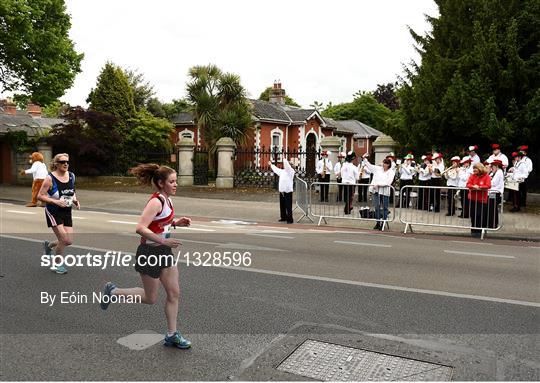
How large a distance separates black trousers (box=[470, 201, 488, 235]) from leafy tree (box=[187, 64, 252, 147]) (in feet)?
62.3

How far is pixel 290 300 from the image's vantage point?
6016 millimetres

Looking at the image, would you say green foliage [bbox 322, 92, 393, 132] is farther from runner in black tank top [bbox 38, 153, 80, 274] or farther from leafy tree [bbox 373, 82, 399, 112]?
runner in black tank top [bbox 38, 153, 80, 274]

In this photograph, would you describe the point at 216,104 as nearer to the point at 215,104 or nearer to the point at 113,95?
the point at 215,104

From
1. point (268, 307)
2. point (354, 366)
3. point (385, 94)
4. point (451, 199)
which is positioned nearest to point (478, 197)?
point (451, 199)

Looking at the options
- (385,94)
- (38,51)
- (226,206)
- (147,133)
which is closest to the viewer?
(226,206)

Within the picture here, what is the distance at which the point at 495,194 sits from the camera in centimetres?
1149

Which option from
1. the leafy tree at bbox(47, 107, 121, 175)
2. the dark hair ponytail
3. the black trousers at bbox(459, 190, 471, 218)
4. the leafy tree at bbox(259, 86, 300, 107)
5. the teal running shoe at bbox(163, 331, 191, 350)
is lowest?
the teal running shoe at bbox(163, 331, 191, 350)

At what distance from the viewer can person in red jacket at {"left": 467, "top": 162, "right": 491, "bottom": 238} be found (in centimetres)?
1145

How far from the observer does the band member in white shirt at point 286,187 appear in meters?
13.3

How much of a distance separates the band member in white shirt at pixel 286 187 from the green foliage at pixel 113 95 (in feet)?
69.9

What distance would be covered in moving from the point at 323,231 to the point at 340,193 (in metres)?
2.97

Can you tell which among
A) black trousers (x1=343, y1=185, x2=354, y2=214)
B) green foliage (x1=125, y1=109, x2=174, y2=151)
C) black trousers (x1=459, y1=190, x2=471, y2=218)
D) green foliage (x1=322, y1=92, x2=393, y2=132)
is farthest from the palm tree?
green foliage (x1=322, y1=92, x2=393, y2=132)

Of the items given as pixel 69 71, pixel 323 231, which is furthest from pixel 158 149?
pixel 323 231

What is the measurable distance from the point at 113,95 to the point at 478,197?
26.9 metres
